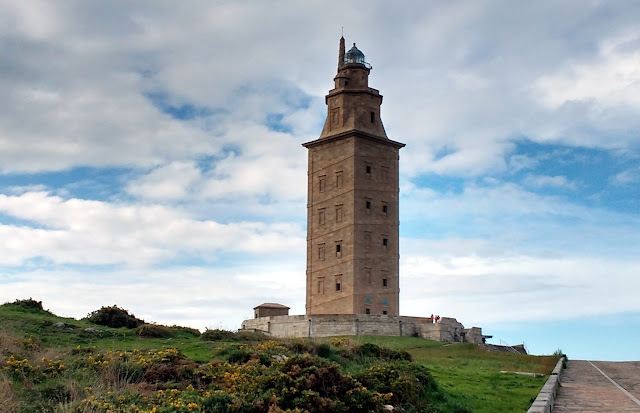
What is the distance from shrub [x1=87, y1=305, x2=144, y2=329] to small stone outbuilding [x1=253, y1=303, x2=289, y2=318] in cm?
2266

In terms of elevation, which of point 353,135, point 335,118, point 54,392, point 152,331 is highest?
point 335,118

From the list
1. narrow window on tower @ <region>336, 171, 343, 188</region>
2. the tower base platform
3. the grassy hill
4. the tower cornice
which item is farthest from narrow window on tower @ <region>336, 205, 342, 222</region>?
the grassy hill

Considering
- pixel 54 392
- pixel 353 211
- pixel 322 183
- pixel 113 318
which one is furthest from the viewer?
pixel 322 183

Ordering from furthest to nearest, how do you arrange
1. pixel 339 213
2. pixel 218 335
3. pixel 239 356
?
pixel 339 213, pixel 218 335, pixel 239 356

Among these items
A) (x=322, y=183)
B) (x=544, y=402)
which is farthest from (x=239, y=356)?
(x=322, y=183)

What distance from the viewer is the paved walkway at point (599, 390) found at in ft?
52.5

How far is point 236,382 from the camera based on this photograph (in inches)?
579

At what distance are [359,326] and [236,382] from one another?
31.1 m

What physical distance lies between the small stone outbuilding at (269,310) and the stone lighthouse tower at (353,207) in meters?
2.02

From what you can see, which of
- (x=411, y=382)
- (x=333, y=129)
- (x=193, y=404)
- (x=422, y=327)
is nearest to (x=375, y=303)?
(x=422, y=327)

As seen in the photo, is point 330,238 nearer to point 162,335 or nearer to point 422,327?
point 422,327

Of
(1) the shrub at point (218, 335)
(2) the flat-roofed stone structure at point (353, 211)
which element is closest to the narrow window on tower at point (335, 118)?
(2) the flat-roofed stone structure at point (353, 211)

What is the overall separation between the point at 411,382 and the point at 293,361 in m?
2.83

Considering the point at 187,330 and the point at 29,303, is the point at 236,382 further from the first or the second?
the point at 29,303
